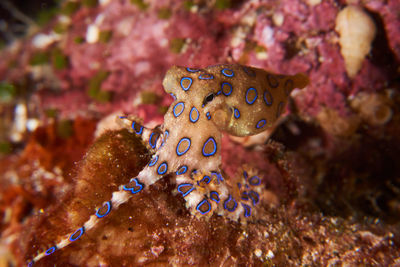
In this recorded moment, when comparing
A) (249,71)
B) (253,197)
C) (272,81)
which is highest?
(249,71)

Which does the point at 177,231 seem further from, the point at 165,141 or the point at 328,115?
the point at 328,115

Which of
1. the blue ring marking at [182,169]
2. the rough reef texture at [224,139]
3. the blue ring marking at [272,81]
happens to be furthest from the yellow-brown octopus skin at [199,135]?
the blue ring marking at [272,81]

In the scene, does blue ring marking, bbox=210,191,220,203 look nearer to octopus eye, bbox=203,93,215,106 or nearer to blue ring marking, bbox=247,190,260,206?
blue ring marking, bbox=247,190,260,206

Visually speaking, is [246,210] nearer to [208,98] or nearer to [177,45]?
[208,98]

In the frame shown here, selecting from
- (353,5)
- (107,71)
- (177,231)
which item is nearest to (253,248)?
(177,231)

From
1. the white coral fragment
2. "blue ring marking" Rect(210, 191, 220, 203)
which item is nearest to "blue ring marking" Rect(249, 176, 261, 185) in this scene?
"blue ring marking" Rect(210, 191, 220, 203)

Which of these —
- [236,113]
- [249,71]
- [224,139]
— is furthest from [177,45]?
[236,113]
